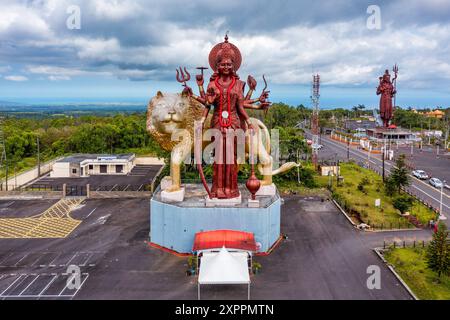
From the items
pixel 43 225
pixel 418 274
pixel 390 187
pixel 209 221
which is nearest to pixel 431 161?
pixel 390 187

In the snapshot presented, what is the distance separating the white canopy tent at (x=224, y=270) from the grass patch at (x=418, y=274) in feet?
28.4

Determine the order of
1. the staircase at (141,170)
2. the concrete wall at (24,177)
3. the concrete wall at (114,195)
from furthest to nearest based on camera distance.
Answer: the staircase at (141,170), the concrete wall at (24,177), the concrete wall at (114,195)

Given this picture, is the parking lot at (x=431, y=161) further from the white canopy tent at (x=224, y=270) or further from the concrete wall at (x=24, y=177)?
the concrete wall at (x=24, y=177)

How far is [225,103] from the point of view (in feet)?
78.6

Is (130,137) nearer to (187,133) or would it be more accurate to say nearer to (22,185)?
(22,185)

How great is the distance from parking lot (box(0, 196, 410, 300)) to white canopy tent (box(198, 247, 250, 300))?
116cm


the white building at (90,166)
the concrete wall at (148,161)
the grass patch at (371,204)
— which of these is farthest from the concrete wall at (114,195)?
the concrete wall at (148,161)

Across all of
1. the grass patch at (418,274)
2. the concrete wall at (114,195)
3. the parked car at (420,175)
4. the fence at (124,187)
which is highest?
the parked car at (420,175)

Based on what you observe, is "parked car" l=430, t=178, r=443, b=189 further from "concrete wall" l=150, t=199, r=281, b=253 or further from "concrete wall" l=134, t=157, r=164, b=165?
"concrete wall" l=134, t=157, r=164, b=165

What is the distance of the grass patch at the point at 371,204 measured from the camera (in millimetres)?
30292

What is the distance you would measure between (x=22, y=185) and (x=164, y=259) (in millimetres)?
27530

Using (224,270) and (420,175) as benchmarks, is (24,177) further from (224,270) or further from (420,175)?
(420,175)

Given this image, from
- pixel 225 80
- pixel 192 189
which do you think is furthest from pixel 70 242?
pixel 225 80

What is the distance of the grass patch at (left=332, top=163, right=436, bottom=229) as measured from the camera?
99.4ft
